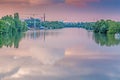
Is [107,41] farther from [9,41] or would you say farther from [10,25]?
[10,25]

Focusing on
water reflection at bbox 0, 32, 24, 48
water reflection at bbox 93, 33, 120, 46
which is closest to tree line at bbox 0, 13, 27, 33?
water reflection at bbox 0, 32, 24, 48

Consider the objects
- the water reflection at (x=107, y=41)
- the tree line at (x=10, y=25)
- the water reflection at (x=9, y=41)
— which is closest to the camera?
the water reflection at (x=9, y=41)

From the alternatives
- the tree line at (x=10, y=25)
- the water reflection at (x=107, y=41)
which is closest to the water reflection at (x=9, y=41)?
the water reflection at (x=107, y=41)

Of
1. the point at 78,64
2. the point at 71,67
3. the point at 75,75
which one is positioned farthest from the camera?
the point at 78,64

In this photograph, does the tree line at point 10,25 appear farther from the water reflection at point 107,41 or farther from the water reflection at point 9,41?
the water reflection at point 107,41

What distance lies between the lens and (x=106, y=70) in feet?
41.9

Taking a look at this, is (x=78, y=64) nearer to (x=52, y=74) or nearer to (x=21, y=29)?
(x=52, y=74)

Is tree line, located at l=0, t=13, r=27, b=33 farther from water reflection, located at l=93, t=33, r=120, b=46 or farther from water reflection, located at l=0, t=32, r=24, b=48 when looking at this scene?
water reflection, located at l=93, t=33, r=120, b=46

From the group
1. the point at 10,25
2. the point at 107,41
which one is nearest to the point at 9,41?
the point at 107,41

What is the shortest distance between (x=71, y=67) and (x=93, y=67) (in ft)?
2.89

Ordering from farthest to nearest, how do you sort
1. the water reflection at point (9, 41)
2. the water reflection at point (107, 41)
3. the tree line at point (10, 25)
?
1. the tree line at point (10, 25)
2. the water reflection at point (107, 41)
3. the water reflection at point (9, 41)

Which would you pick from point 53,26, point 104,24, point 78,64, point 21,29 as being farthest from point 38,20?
point 78,64

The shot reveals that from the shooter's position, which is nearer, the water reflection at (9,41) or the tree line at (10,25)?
the water reflection at (9,41)

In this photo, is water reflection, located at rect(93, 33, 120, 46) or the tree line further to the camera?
the tree line
